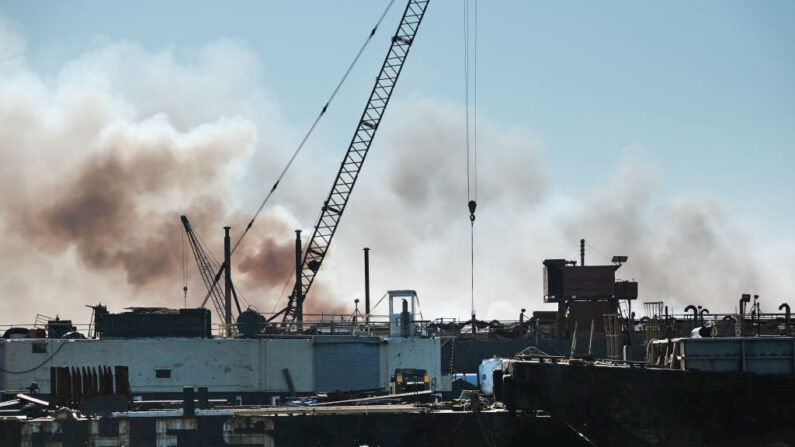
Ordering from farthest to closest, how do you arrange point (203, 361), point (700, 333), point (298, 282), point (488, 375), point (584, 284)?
1. point (298, 282)
2. point (584, 284)
3. point (203, 361)
4. point (488, 375)
5. point (700, 333)

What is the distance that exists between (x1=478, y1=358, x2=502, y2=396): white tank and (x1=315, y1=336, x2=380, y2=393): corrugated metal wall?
14.7 meters

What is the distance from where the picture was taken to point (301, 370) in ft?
215

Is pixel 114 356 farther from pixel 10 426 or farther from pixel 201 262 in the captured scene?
pixel 201 262

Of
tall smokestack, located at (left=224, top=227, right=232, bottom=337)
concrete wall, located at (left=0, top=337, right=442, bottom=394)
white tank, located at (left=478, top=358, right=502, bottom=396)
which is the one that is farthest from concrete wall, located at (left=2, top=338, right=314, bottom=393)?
tall smokestack, located at (left=224, top=227, right=232, bottom=337)

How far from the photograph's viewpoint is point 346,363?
65.7 m

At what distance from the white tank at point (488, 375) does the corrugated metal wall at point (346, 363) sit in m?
14.7

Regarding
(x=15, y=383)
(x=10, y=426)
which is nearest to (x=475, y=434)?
(x=10, y=426)

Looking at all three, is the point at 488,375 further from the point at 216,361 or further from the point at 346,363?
the point at 216,361

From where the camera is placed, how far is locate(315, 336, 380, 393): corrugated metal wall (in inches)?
2576

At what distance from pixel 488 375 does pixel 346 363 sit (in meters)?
17.2

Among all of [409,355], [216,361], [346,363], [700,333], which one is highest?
[700,333]

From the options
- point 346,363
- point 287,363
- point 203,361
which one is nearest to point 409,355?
point 346,363

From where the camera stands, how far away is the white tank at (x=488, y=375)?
4862 cm

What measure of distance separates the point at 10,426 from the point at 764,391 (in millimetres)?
30974
